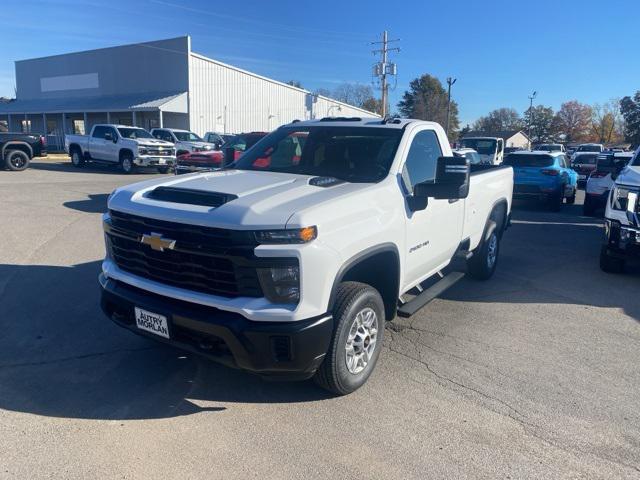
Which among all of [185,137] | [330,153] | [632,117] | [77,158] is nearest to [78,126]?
[185,137]

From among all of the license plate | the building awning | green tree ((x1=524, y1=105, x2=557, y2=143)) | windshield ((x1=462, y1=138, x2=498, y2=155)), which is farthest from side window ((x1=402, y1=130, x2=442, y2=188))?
green tree ((x1=524, y1=105, x2=557, y2=143))

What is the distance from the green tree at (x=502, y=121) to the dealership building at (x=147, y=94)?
80.1 metres

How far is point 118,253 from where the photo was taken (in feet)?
12.7

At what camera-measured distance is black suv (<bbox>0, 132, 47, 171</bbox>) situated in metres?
19.1

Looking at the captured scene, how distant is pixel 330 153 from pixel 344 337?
75.4 inches

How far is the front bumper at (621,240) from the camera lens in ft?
22.0

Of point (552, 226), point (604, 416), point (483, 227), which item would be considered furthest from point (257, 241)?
point (552, 226)

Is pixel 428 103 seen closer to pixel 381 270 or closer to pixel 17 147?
pixel 17 147

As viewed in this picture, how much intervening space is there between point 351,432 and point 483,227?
388 cm

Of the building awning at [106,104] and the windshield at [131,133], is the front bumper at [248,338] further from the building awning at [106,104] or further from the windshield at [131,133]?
the building awning at [106,104]

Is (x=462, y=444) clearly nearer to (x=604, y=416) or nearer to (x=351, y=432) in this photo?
(x=351, y=432)

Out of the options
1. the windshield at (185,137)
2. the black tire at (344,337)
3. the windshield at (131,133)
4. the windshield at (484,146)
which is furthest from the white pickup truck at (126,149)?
the black tire at (344,337)

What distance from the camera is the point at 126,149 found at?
68.2 ft

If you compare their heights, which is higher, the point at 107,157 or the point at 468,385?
the point at 107,157
